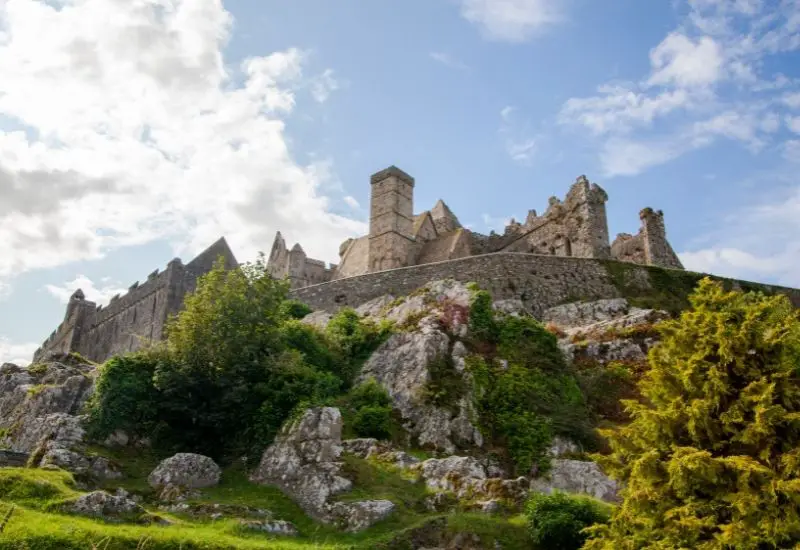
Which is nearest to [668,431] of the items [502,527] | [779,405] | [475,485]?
[779,405]

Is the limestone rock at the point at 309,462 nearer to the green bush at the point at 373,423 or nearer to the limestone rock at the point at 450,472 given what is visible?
the green bush at the point at 373,423

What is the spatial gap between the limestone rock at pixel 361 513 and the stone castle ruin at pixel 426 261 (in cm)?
1691

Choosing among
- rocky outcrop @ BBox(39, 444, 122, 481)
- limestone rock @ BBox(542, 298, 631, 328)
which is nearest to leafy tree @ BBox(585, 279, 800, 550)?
rocky outcrop @ BBox(39, 444, 122, 481)

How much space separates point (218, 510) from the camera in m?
18.2

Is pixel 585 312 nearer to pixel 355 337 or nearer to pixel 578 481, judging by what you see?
pixel 355 337

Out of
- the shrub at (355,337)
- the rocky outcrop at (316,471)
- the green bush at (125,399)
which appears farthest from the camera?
the shrub at (355,337)

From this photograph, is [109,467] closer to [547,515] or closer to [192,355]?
[192,355]

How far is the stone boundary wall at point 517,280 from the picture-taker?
113 ft

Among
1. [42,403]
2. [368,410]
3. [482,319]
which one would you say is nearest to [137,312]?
[42,403]

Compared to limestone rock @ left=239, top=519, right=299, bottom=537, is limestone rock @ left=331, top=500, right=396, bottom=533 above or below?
above

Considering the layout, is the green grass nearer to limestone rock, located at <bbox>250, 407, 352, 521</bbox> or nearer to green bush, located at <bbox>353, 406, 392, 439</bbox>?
limestone rock, located at <bbox>250, 407, 352, 521</bbox>

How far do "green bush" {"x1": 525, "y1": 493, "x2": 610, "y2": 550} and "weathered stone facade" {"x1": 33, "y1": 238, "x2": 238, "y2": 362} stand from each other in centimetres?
2455

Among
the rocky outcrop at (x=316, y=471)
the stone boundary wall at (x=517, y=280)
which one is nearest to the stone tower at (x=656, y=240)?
the stone boundary wall at (x=517, y=280)

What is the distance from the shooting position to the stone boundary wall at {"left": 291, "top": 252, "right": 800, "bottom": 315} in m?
34.4
